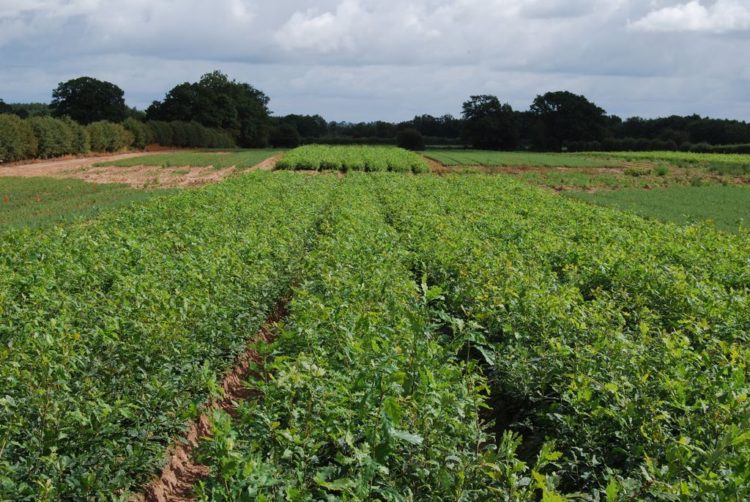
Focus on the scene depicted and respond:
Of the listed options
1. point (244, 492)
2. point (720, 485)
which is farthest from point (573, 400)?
point (244, 492)

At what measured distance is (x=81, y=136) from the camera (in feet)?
217

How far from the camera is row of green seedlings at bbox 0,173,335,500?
509 centimetres

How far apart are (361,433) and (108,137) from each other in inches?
2890

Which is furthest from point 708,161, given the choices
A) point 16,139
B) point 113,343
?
point 113,343

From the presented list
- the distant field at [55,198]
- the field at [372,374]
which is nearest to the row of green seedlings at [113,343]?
the field at [372,374]

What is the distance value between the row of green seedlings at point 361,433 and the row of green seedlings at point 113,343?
0.52m

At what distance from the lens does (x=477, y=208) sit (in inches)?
779

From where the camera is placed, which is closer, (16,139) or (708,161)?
(16,139)

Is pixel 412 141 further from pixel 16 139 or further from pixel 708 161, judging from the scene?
pixel 16 139

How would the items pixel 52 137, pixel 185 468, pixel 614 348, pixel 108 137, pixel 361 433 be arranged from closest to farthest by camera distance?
pixel 361 433 < pixel 614 348 < pixel 185 468 < pixel 52 137 < pixel 108 137

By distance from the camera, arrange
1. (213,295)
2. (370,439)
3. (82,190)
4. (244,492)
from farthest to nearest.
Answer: (82,190)
(213,295)
(370,439)
(244,492)

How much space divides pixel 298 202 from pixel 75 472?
14.9m

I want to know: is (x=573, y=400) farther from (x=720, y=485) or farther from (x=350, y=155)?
(x=350, y=155)

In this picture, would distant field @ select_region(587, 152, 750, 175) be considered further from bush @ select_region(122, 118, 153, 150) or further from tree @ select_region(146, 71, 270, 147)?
tree @ select_region(146, 71, 270, 147)
